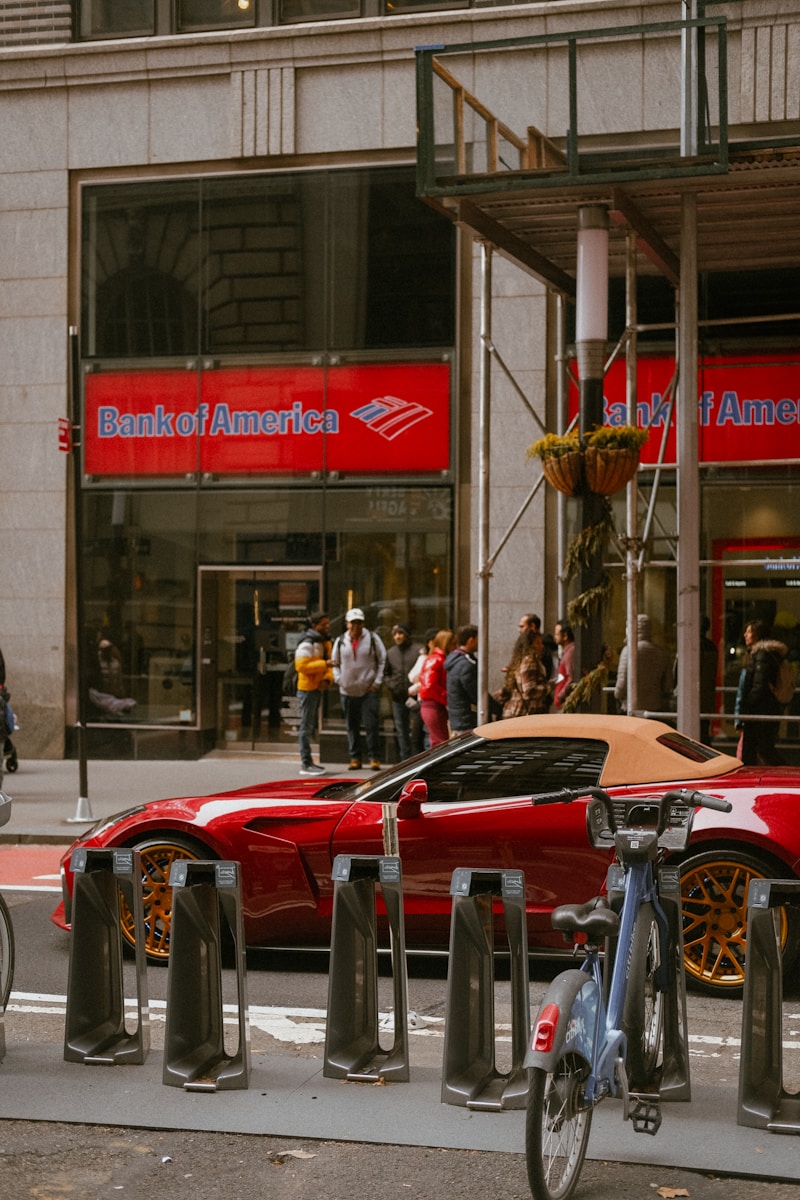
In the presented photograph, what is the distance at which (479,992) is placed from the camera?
18.1ft

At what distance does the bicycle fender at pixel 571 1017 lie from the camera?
4219mm

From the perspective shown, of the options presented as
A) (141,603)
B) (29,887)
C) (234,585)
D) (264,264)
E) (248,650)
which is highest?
(264,264)

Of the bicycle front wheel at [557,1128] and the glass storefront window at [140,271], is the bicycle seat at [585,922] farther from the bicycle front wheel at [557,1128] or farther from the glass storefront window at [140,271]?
the glass storefront window at [140,271]

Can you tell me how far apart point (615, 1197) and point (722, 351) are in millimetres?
12718

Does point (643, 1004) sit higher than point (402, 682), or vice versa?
point (402, 682)

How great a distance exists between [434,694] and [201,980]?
30.3 feet

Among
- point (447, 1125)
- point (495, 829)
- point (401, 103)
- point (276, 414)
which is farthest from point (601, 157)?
point (447, 1125)

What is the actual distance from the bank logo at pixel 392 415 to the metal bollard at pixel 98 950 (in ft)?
38.1

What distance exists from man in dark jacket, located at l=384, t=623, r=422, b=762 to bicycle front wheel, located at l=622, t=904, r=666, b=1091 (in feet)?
35.9

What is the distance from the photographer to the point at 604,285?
477 inches

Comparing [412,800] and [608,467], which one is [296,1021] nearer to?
[412,800]

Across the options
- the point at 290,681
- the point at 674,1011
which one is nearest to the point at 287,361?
the point at 290,681

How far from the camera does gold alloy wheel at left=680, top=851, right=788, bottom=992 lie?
7.06 m

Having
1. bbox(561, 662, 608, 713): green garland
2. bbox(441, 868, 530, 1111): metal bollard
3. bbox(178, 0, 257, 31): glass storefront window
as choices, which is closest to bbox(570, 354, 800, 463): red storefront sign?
bbox(561, 662, 608, 713): green garland
